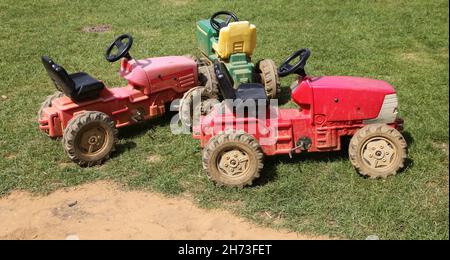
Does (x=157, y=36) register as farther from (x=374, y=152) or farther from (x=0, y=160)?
(x=374, y=152)

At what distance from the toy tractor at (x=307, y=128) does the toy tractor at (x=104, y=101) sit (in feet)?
3.64

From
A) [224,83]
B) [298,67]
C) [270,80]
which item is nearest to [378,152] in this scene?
[298,67]

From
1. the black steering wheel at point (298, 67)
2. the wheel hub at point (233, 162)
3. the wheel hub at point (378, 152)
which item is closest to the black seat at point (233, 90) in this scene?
the black steering wheel at point (298, 67)

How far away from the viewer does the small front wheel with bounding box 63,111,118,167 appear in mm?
5512

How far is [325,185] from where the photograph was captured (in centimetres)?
525

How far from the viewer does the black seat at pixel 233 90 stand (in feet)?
16.7

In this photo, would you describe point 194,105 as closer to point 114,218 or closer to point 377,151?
Result: point 114,218

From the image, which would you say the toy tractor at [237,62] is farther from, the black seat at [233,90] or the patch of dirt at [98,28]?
the patch of dirt at [98,28]

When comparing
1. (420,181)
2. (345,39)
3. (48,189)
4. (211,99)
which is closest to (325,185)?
(420,181)

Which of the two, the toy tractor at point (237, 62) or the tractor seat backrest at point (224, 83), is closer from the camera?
the tractor seat backrest at point (224, 83)

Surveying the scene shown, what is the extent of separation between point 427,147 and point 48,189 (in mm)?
4213

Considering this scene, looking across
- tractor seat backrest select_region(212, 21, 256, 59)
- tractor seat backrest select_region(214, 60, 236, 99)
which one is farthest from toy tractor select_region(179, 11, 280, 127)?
tractor seat backrest select_region(214, 60, 236, 99)

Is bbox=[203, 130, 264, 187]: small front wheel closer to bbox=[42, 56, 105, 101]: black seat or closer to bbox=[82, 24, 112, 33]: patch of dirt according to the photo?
bbox=[42, 56, 105, 101]: black seat

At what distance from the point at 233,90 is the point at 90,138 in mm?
1723
